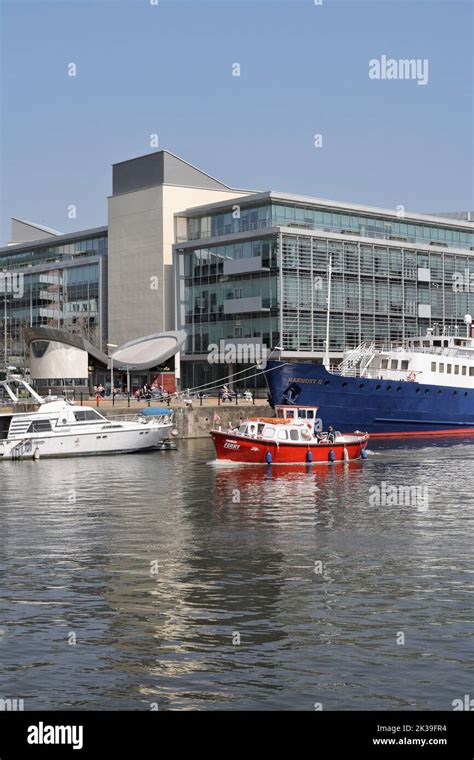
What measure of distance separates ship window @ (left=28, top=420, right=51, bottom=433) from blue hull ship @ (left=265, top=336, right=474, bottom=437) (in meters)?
19.8

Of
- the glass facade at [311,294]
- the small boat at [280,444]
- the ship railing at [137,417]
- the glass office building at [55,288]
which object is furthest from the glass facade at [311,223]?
the small boat at [280,444]

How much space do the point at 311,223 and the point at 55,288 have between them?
46.2 m

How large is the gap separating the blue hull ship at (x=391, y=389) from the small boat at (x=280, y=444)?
17181 millimetres

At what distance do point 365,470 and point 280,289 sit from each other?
5789 centimetres

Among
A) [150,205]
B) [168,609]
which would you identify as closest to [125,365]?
[150,205]

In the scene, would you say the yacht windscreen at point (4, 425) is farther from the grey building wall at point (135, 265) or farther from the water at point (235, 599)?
the grey building wall at point (135, 265)

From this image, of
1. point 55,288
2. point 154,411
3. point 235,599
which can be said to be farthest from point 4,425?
point 55,288

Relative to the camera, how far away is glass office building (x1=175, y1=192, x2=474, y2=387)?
367ft

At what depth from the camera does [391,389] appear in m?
80.2

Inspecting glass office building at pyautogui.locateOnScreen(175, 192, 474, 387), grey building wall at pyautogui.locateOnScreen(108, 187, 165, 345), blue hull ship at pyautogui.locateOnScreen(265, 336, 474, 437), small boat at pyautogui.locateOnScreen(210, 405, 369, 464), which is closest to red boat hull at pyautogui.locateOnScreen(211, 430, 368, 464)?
small boat at pyautogui.locateOnScreen(210, 405, 369, 464)

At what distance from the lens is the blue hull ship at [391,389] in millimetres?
76812

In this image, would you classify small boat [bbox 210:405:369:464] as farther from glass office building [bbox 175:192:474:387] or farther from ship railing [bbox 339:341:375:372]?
glass office building [bbox 175:192:474:387]

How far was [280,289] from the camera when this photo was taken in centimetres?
11031

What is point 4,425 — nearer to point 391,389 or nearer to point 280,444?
point 280,444
